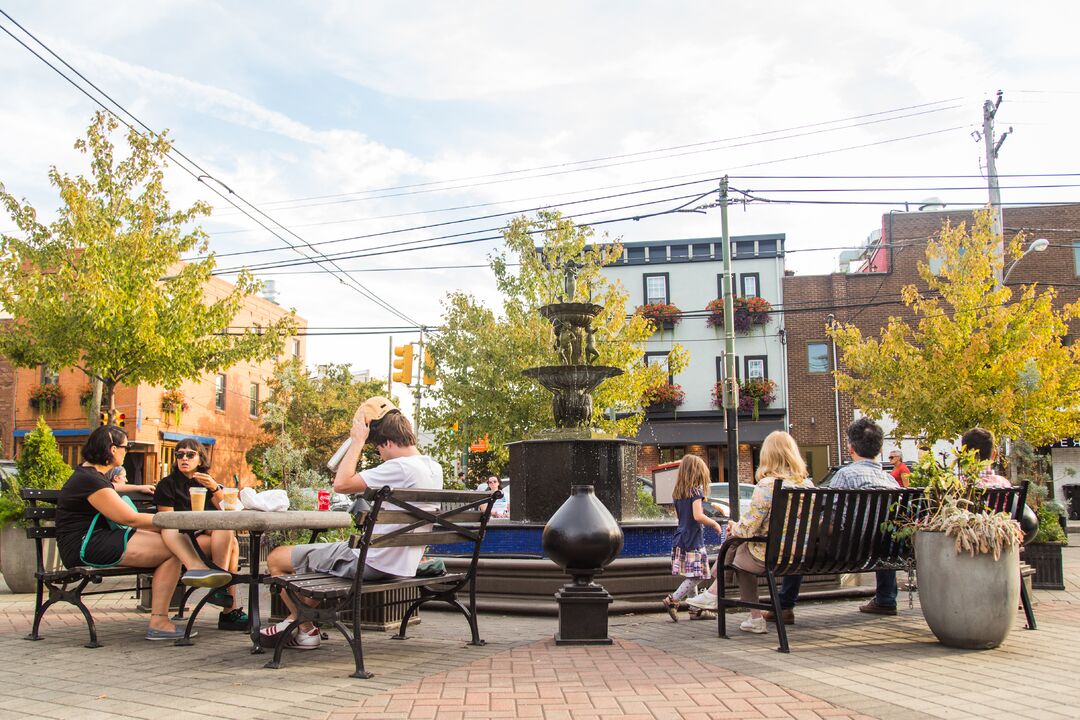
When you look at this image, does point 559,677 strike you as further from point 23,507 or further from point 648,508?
point 648,508

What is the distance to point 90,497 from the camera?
5.94 m

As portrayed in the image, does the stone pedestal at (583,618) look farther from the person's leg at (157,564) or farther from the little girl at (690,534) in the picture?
the person's leg at (157,564)

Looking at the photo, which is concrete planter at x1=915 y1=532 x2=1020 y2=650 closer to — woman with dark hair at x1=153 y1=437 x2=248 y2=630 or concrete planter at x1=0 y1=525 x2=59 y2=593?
woman with dark hair at x1=153 y1=437 x2=248 y2=630

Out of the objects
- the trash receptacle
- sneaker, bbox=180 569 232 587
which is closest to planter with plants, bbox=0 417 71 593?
sneaker, bbox=180 569 232 587

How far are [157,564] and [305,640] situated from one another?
1234mm

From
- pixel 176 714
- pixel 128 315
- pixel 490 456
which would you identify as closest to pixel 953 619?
pixel 176 714

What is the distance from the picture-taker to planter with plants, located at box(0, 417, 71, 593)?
30.6 feet

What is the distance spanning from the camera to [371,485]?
17.9 ft

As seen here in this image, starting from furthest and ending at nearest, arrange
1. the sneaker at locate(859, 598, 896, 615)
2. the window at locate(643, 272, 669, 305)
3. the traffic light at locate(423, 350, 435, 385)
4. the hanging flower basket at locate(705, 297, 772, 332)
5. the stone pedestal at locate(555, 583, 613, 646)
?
the window at locate(643, 272, 669, 305) → the hanging flower basket at locate(705, 297, 772, 332) → the traffic light at locate(423, 350, 435, 385) → the sneaker at locate(859, 598, 896, 615) → the stone pedestal at locate(555, 583, 613, 646)

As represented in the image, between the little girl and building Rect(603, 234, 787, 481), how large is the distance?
26.8 m

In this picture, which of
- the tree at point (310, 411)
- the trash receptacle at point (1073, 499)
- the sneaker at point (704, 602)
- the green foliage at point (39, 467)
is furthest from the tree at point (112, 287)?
the trash receptacle at point (1073, 499)

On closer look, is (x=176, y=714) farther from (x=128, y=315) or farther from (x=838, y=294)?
(x=838, y=294)

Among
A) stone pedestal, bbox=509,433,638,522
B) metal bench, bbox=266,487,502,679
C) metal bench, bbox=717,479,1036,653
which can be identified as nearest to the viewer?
metal bench, bbox=266,487,502,679

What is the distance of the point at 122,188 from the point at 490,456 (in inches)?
774
